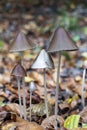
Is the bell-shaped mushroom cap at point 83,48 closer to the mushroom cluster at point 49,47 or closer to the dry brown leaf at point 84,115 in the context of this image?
the dry brown leaf at point 84,115

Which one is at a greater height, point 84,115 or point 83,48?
point 84,115

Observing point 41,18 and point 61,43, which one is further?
point 41,18

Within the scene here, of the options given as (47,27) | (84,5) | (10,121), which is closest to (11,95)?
(10,121)

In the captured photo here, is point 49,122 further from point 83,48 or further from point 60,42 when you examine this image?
point 83,48

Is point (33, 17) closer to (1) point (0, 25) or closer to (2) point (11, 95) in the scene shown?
(1) point (0, 25)

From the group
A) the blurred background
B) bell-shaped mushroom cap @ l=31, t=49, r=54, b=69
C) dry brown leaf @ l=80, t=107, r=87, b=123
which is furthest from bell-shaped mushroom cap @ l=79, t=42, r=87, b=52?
bell-shaped mushroom cap @ l=31, t=49, r=54, b=69

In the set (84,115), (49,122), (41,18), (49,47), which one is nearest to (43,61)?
(49,47)

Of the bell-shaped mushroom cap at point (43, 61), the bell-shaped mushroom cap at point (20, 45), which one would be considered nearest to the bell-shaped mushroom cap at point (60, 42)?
the bell-shaped mushroom cap at point (43, 61)

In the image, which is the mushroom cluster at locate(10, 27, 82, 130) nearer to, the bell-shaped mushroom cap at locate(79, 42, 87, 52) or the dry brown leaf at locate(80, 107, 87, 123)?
the dry brown leaf at locate(80, 107, 87, 123)
